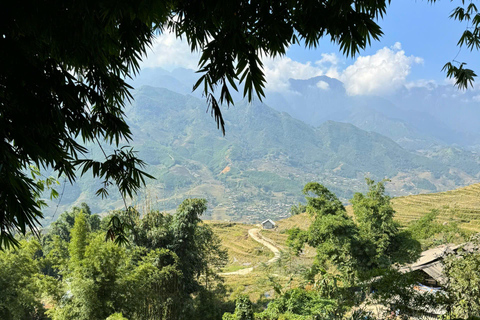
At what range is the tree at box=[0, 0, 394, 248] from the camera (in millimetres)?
1162

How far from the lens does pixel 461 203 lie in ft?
102

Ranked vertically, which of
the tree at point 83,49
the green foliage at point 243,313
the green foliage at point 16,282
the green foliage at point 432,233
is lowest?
the green foliage at point 243,313

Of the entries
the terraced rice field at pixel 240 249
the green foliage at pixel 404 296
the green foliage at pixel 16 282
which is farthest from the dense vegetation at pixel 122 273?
the terraced rice field at pixel 240 249

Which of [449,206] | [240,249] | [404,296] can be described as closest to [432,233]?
[404,296]

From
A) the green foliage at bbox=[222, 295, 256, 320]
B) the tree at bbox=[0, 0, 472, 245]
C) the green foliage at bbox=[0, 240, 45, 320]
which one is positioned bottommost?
the green foliage at bbox=[222, 295, 256, 320]

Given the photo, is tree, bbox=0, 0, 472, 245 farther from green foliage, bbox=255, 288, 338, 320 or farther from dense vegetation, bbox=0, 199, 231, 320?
green foliage, bbox=255, 288, 338, 320

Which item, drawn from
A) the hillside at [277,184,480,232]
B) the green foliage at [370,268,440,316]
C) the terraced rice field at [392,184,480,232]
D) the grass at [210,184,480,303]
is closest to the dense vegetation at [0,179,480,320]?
the green foliage at [370,268,440,316]

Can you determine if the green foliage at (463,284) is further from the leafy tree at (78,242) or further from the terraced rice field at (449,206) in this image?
the terraced rice field at (449,206)

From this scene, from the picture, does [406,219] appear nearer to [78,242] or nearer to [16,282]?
[78,242]

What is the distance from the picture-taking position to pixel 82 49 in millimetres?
1525

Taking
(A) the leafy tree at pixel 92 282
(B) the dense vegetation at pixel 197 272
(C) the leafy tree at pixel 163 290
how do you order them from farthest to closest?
1. (C) the leafy tree at pixel 163 290
2. (A) the leafy tree at pixel 92 282
3. (B) the dense vegetation at pixel 197 272

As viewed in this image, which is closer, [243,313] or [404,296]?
[404,296]

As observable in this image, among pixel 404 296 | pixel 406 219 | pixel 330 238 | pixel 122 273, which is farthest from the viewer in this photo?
→ pixel 406 219

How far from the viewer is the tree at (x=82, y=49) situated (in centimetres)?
116
